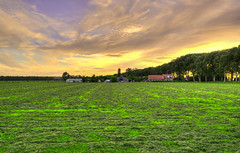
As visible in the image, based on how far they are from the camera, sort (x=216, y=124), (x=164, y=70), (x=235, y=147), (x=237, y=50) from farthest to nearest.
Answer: (x=164, y=70) → (x=237, y=50) → (x=216, y=124) → (x=235, y=147)

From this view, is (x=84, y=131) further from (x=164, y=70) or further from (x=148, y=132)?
(x=164, y=70)

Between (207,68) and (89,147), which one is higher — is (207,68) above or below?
above

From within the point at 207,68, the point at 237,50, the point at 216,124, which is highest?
the point at 237,50

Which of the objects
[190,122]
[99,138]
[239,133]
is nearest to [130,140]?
[99,138]

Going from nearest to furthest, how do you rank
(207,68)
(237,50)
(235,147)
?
1. (235,147)
2. (237,50)
3. (207,68)

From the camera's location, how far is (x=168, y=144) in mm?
3979

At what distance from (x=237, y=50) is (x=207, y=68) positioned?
19323 mm

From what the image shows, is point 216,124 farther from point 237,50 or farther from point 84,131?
point 237,50

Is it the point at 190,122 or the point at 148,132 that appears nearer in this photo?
the point at 148,132

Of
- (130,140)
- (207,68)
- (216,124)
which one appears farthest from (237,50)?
(130,140)

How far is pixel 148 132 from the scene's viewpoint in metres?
4.95

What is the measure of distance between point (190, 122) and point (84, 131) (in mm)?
4627

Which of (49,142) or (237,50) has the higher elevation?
(237,50)

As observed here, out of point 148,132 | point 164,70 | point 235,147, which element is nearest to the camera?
point 235,147
